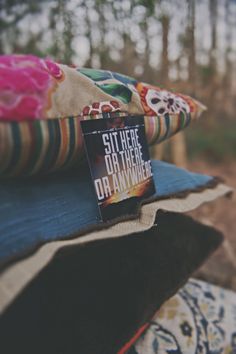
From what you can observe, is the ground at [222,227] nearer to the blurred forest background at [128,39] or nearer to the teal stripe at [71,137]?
the blurred forest background at [128,39]

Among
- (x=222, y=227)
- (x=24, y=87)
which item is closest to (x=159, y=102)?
(x=24, y=87)

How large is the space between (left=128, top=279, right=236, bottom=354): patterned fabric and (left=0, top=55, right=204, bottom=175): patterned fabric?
0.31 meters

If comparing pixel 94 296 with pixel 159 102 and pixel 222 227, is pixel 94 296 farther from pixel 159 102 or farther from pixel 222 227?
pixel 222 227

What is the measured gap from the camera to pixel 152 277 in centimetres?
54

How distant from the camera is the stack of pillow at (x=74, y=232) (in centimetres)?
37

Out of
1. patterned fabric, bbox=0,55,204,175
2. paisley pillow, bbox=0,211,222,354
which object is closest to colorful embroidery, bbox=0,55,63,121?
patterned fabric, bbox=0,55,204,175

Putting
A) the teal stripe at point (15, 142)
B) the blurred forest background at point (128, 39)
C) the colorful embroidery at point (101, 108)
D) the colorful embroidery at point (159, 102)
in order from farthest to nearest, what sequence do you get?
the blurred forest background at point (128, 39) < the colorful embroidery at point (159, 102) < the colorful embroidery at point (101, 108) < the teal stripe at point (15, 142)

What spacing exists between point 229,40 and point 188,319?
14.5ft

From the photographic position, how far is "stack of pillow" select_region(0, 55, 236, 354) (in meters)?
0.37

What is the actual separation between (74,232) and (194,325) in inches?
13.6

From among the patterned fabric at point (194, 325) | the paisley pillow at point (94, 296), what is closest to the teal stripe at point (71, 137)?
the paisley pillow at point (94, 296)

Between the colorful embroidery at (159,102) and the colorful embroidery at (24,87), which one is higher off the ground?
the colorful embroidery at (24,87)

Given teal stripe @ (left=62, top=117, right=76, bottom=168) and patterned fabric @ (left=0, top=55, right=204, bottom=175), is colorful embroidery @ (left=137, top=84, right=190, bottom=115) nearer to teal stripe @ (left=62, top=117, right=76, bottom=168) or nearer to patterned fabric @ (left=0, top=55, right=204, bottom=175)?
patterned fabric @ (left=0, top=55, right=204, bottom=175)

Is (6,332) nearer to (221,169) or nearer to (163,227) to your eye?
(163,227)
